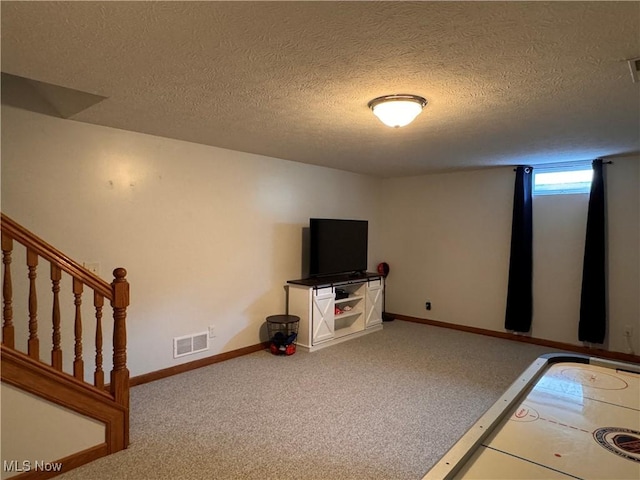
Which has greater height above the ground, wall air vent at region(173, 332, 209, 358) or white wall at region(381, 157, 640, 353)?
white wall at region(381, 157, 640, 353)

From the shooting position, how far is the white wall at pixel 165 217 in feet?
10.0

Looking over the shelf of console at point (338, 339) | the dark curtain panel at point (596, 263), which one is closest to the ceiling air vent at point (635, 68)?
the dark curtain panel at point (596, 263)

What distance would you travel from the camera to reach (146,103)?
8.96 ft

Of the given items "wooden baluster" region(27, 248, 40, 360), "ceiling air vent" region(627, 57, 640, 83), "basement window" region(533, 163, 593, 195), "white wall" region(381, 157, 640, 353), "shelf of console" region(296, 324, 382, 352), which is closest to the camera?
"ceiling air vent" region(627, 57, 640, 83)

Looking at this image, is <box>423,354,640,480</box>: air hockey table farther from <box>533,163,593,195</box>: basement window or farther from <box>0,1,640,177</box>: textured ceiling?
<box>533,163,593,195</box>: basement window

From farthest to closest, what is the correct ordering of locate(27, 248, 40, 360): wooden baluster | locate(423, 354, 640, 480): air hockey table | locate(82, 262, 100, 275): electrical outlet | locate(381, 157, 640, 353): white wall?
locate(381, 157, 640, 353): white wall < locate(82, 262, 100, 275): electrical outlet < locate(27, 248, 40, 360): wooden baluster < locate(423, 354, 640, 480): air hockey table

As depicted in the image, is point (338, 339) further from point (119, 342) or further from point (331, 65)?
point (331, 65)

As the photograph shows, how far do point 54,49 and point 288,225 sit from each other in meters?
3.32

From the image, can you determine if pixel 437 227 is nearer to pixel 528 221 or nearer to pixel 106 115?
pixel 528 221

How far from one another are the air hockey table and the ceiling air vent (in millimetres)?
1695

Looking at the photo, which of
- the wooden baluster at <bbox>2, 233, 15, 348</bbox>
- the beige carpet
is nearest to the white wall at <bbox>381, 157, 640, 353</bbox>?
the beige carpet

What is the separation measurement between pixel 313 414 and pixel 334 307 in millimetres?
2061

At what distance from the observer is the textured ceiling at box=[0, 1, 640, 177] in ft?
5.20

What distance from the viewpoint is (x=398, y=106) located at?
252cm
